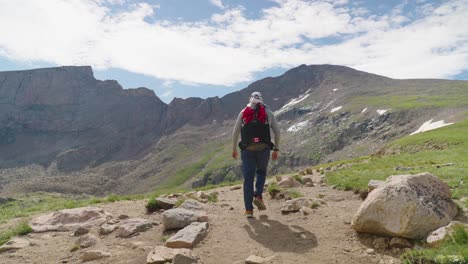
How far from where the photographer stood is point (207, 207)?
13.3 meters

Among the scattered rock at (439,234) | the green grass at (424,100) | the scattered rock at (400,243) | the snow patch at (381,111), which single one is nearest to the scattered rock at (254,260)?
the scattered rock at (400,243)

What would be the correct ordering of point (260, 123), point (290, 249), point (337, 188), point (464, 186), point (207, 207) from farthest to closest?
point (337, 188) < point (207, 207) < point (464, 186) < point (260, 123) < point (290, 249)

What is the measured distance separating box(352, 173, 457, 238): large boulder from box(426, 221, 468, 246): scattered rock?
344 mm

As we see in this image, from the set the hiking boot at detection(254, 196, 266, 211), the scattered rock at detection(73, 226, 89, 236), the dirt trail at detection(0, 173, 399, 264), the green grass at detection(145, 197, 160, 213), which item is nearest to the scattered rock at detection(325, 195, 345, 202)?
the dirt trail at detection(0, 173, 399, 264)

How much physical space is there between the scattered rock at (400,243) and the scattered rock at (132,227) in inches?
268

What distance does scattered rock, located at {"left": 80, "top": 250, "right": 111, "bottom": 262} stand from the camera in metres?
8.76

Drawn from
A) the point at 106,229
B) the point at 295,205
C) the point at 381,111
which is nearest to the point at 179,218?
the point at 106,229

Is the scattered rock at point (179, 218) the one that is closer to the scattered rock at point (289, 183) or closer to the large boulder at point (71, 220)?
the large boulder at point (71, 220)

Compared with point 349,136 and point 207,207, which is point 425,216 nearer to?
point 207,207

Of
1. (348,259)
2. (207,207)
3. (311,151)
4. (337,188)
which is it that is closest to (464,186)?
(337,188)

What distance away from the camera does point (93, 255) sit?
880cm

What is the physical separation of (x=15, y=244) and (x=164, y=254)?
5206 mm

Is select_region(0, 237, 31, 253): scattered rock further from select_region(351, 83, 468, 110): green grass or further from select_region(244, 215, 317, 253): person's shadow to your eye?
select_region(351, 83, 468, 110): green grass

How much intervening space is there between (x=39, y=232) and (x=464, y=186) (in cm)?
1406
